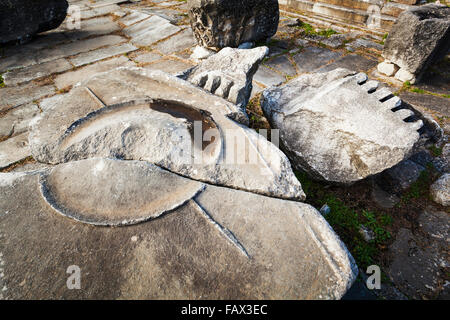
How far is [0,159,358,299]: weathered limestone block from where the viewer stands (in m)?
0.95

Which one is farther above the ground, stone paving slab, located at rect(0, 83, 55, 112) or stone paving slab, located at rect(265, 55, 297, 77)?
stone paving slab, located at rect(265, 55, 297, 77)

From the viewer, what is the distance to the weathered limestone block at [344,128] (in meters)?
1.62

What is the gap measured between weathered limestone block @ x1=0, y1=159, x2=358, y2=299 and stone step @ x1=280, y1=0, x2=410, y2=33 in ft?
17.2

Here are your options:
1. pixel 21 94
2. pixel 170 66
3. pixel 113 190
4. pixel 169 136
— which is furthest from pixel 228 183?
pixel 21 94

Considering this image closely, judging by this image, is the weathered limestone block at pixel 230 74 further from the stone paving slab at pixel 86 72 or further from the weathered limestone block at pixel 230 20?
the stone paving slab at pixel 86 72

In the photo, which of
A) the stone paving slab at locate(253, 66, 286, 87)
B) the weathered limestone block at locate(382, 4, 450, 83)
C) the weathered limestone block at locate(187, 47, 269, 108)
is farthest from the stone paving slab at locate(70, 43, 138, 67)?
the weathered limestone block at locate(382, 4, 450, 83)

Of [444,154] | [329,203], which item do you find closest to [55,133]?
[329,203]

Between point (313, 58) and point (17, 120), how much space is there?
Answer: 157 inches

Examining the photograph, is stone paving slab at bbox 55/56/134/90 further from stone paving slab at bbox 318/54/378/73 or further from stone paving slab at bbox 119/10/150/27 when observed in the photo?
stone paving slab at bbox 318/54/378/73

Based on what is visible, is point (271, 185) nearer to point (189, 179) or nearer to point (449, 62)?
point (189, 179)

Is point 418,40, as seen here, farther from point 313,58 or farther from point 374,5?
point 374,5

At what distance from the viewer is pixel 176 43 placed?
4.39 metres

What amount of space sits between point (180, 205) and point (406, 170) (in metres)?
1.90
